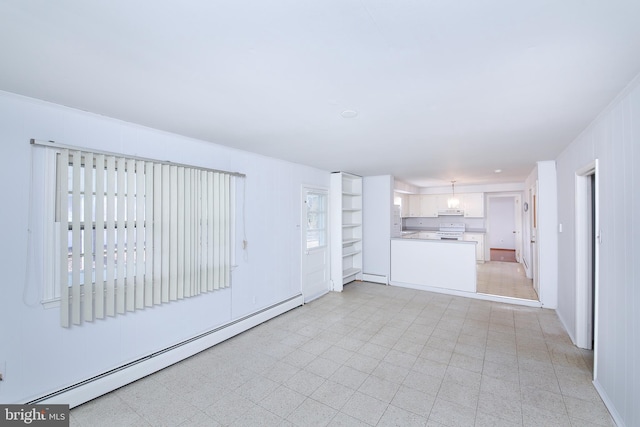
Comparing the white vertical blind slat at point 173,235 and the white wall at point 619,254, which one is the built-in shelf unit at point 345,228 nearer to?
the white vertical blind slat at point 173,235

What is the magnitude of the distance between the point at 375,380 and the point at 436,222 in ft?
24.2

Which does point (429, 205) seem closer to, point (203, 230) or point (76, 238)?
point (203, 230)

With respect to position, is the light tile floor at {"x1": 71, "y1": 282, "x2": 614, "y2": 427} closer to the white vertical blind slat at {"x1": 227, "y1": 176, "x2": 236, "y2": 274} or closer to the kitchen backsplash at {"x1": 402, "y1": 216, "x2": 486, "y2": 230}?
the white vertical blind slat at {"x1": 227, "y1": 176, "x2": 236, "y2": 274}

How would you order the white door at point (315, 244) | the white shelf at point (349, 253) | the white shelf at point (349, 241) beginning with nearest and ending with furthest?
the white door at point (315, 244)
the white shelf at point (349, 241)
the white shelf at point (349, 253)

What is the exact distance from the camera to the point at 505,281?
588 cm

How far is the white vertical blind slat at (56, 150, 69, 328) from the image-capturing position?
2096mm

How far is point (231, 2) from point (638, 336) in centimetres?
295

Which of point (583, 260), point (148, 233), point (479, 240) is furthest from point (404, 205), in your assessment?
point (148, 233)

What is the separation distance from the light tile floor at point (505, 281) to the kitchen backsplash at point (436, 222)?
126 centimetres

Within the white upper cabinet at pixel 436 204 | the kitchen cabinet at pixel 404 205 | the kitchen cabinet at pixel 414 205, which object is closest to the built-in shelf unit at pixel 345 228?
the kitchen cabinet at pixel 404 205

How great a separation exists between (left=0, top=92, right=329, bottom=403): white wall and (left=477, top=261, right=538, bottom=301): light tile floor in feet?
15.4

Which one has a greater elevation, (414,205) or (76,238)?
(414,205)

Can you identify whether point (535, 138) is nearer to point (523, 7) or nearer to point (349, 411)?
point (523, 7)

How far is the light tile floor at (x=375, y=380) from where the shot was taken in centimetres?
204
